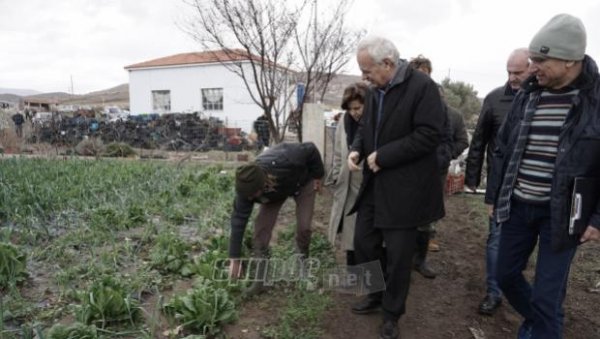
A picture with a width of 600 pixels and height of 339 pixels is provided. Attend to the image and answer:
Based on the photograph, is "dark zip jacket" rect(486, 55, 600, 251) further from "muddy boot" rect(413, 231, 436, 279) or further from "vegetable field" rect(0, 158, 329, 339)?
"vegetable field" rect(0, 158, 329, 339)

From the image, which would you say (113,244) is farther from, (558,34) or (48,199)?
(558,34)

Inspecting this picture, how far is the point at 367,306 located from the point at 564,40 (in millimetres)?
2002

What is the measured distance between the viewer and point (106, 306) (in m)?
2.47

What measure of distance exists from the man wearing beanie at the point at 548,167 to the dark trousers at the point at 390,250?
1.65 ft

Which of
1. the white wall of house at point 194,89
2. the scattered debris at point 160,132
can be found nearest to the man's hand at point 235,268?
the scattered debris at point 160,132

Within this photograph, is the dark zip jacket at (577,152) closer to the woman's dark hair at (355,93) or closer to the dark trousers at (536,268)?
the dark trousers at (536,268)

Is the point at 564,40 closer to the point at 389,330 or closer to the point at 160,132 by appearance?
the point at 389,330

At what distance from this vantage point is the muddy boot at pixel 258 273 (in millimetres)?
3058

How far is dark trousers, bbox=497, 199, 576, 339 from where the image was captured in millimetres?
2002

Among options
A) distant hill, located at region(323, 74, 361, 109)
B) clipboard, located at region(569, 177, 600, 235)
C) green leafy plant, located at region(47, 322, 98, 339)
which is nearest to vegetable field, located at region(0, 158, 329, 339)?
green leafy plant, located at region(47, 322, 98, 339)

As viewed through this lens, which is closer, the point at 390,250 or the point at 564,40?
the point at 564,40

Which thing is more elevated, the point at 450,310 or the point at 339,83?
the point at 339,83

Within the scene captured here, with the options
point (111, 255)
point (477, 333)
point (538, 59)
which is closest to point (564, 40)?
point (538, 59)

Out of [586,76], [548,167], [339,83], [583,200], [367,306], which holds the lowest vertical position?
[367,306]
